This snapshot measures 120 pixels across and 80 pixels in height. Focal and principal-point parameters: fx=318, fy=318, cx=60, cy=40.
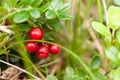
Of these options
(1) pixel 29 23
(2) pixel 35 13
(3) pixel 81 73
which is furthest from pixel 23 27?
(3) pixel 81 73

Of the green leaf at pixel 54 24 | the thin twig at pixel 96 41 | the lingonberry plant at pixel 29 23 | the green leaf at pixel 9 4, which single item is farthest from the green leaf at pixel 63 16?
the thin twig at pixel 96 41

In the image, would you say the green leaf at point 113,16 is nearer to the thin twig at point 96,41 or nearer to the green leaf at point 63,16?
the green leaf at point 63,16

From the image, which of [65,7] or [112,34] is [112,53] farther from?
[65,7]

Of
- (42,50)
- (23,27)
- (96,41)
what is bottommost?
(96,41)

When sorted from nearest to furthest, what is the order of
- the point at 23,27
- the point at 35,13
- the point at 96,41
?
1. the point at 35,13
2. the point at 23,27
3. the point at 96,41

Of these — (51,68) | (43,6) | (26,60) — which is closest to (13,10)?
(43,6)

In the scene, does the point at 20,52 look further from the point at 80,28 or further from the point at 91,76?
the point at 80,28
